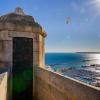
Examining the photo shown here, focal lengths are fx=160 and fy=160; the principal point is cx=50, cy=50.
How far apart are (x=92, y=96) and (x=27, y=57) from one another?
4.63 metres

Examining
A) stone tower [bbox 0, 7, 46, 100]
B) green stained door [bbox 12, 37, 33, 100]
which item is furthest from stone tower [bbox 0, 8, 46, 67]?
green stained door [bbox 12, 37, 33, 100]

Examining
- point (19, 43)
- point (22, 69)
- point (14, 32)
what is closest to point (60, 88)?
point (22, 69)

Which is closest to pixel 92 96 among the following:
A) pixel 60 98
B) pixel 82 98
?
pixel 82 98

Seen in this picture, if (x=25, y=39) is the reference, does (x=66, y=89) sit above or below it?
below

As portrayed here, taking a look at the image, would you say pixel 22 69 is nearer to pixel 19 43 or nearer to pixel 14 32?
pixel 19 43

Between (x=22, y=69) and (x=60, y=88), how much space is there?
302 cm

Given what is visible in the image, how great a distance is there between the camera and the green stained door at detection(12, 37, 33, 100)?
7326 mm

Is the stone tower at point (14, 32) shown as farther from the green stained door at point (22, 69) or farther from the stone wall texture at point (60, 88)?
the stone wall texture at point (60, 88)

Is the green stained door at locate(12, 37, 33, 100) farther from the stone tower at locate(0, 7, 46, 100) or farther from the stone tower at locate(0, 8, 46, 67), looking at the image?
the stone tower at locate(0, 8, 46, 67)

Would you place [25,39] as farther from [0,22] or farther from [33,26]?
[0,22]

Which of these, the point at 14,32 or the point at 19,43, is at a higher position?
the point at 14,32

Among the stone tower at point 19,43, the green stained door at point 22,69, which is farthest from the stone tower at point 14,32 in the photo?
the green stained door at point 22,69

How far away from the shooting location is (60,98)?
495 cm

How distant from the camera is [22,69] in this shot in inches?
295
